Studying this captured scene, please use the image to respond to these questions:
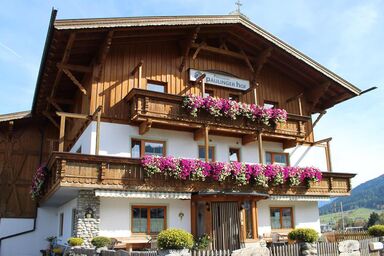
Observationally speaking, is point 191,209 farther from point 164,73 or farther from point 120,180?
point 164,73

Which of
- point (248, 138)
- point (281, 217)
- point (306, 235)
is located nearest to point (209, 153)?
point (248, 138)

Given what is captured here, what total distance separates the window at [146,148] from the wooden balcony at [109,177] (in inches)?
70.0

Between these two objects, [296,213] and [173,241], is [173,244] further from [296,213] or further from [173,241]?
[296,213]

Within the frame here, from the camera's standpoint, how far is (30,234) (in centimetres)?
2266

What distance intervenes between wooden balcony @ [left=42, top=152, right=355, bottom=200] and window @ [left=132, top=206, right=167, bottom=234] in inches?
52.4

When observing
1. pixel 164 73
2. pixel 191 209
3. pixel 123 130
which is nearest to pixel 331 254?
pixel 191 209

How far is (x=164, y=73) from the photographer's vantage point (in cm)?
1973

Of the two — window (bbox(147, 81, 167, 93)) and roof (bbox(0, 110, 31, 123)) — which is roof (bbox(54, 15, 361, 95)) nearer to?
window (bbox(147, 81, 167, 93))

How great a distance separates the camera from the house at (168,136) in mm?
16469

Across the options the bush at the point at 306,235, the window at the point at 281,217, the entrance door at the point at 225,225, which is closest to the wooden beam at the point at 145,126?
the entrance door at the point at 225,225

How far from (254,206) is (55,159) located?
28.1 feet

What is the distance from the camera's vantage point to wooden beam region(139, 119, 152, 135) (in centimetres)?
1739

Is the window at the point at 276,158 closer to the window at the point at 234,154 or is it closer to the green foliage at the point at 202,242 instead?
the window at the point at 234,154

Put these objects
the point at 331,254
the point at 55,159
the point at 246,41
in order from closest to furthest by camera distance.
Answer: the point at 331,254 → the point at 55,159 → the point at 246,41
